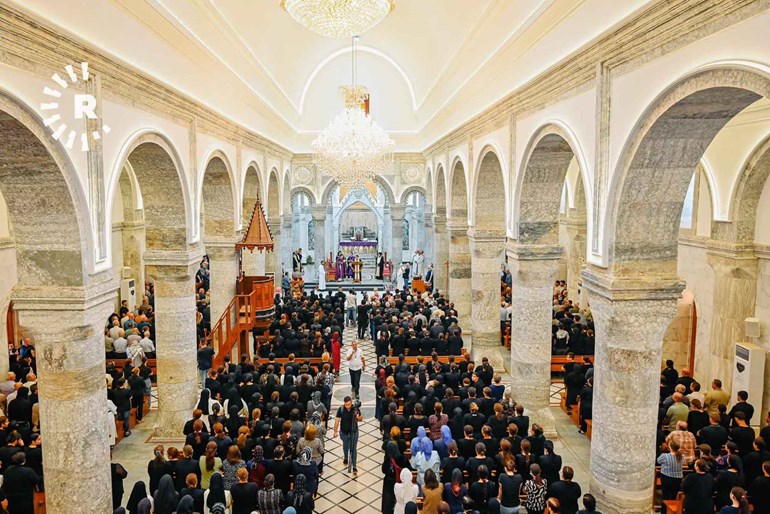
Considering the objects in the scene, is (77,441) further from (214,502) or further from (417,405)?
(417,405)

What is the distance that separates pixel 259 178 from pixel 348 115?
3.78 metres

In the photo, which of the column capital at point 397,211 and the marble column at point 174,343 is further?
the column capital at point 397,211

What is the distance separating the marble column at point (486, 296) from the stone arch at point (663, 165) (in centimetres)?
638

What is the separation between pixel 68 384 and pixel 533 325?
6903mm

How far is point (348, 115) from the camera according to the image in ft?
43.9

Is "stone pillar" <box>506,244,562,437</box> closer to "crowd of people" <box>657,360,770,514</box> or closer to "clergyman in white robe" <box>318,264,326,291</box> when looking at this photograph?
"crowd of people" <box>657,360,770,514</box>

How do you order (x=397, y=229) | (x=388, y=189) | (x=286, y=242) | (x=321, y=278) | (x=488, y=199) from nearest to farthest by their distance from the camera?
1. (x=488, y=199)
2. (x=286, y=242)
3. (x=388, y=189)
4. (x=397, y=229)
5. (x=321, y=278)

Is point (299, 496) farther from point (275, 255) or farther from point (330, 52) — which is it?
point (330, 52)

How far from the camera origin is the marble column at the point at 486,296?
502 inches

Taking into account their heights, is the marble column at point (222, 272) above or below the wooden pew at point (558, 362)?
above

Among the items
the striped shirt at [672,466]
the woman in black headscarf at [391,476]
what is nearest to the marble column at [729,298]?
the striped shirt at [672,466]

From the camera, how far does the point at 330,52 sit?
18.9 metres

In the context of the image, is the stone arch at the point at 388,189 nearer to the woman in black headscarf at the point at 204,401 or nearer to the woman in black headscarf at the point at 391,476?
the woman in black headscarf at the point at 204,401

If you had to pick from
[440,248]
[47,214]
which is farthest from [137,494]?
[440,248]
